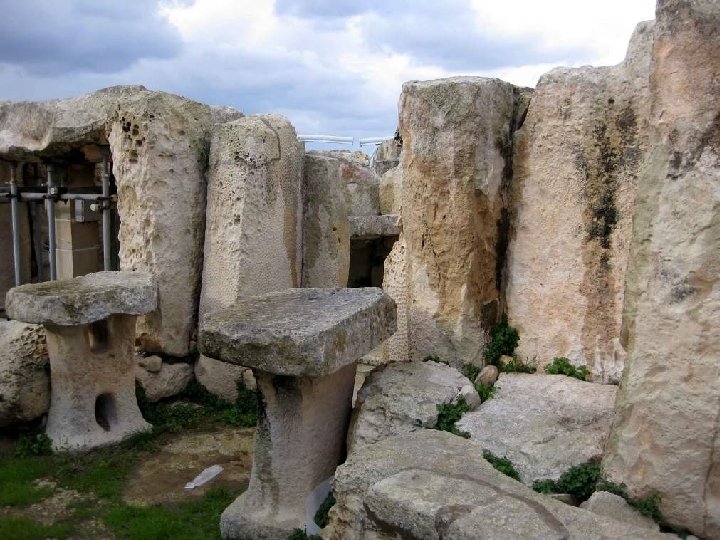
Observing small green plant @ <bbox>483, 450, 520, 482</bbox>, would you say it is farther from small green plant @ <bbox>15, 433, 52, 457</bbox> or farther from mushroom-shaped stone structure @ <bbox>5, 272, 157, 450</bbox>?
small green plant @ <bbox>15, 433, 52, 457</bbox>

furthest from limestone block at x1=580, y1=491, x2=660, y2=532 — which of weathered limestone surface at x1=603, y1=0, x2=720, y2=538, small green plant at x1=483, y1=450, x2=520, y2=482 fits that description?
small green plant at x1=483, y1=450, x2=520, y2=482

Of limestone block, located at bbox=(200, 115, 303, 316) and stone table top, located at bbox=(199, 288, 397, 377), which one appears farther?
limestone block, located at bbox=(200, 115, 303, 316)

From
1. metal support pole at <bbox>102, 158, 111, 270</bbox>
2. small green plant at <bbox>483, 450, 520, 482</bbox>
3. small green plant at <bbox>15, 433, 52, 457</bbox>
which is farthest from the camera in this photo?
metal support pole at <bbox>102, 158, 111, 270</bbox>

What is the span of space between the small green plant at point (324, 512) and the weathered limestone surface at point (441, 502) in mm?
414

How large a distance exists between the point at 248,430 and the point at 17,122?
4.08 m

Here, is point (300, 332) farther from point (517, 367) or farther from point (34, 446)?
point (34, 446)

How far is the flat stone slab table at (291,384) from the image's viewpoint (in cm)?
369

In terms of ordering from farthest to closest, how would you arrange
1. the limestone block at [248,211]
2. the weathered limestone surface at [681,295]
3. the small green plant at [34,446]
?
the limestone block at [248,211], the small green plant at [34,446], the weathered limestone surface at [681,295]

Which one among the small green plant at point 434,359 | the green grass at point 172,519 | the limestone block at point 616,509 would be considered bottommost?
the green grass at point 172,519

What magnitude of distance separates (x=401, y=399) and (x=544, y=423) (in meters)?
0.84

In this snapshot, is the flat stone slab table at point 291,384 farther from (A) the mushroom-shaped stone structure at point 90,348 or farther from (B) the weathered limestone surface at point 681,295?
(B) the weathered limestone surface at point 681,295

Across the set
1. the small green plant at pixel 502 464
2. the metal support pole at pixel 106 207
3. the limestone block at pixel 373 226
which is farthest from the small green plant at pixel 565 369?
the metal support pole at pixel 106 207

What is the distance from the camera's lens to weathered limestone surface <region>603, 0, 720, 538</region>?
9.85 feet

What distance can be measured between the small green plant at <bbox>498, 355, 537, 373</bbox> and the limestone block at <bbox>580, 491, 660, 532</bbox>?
1534 millimetres
